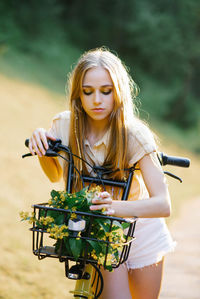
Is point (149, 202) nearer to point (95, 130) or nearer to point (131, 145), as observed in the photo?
point (131, 145)

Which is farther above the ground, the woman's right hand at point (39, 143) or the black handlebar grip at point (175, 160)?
the woman's right hand at point (39, 143)

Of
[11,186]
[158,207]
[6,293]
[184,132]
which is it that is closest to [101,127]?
[158,207]

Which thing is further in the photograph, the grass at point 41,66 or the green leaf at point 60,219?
the grass at point 41,66

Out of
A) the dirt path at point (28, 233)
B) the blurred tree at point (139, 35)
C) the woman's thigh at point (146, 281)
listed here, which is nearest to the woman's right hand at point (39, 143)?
the woman's thigh at point (146, 281)

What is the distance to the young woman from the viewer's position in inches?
80.1

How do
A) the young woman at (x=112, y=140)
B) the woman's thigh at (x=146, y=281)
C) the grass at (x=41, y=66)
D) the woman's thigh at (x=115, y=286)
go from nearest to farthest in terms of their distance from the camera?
the young woman at (x=112, y=140) < the woman's thigh at (x=115, y=286) < the woman's thigh at (x=146, y=281) < the grass at (x=41, y=66)

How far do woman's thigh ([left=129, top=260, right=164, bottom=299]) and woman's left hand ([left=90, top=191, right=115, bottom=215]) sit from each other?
A: 863 millimetres

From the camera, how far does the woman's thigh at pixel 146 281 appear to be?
2355 mm

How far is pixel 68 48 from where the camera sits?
24.9 m

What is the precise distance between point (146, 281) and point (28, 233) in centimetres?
349

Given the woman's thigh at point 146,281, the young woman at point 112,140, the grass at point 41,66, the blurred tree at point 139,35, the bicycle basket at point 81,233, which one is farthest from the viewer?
the blurred tree at point 139,35

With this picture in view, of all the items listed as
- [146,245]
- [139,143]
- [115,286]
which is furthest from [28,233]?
[139,143]

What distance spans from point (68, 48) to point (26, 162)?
17310mm

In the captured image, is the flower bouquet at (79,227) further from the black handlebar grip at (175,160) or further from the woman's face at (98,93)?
the black handlebar grip at (175,160)
